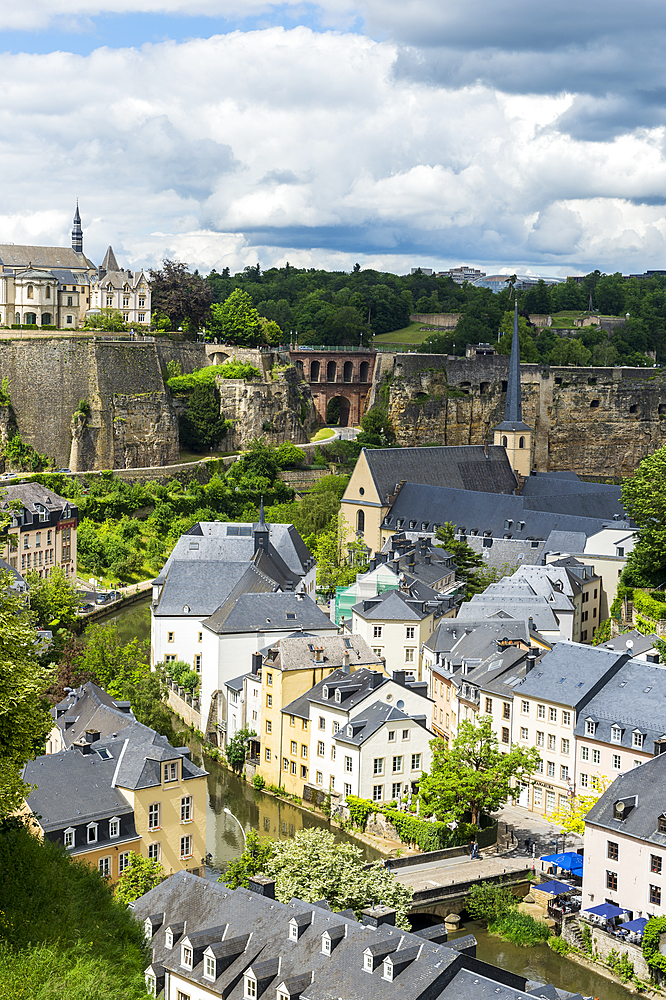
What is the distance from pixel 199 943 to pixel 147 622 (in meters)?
32.6

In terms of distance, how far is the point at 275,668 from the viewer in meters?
Answer: 35.0

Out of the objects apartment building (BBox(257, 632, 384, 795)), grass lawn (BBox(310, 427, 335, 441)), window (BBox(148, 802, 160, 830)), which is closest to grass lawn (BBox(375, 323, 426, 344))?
grass lawn (BBox(310, 427, 335, 441))

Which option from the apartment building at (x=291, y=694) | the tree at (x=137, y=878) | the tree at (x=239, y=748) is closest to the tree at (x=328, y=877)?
the tree at (x=137, y=878)

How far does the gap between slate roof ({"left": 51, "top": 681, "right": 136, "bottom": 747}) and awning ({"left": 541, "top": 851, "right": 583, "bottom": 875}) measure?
1043cm

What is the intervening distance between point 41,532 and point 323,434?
30.4 m

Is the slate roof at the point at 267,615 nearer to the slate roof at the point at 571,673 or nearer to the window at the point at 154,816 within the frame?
the slate roof at the point at 571,673

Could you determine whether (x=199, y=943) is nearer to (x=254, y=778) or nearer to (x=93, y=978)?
(x=93, y=978)

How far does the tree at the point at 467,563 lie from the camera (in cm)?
4888

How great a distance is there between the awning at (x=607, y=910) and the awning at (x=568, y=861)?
206 centimetres

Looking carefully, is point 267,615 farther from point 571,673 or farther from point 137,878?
point 137,878

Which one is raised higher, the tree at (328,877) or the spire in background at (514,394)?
the spire in background at (514,394)

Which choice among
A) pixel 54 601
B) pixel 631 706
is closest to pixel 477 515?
pixel 54 601

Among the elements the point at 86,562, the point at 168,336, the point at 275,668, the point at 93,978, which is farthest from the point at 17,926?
the point at 168,336

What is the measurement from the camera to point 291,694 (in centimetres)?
3494
